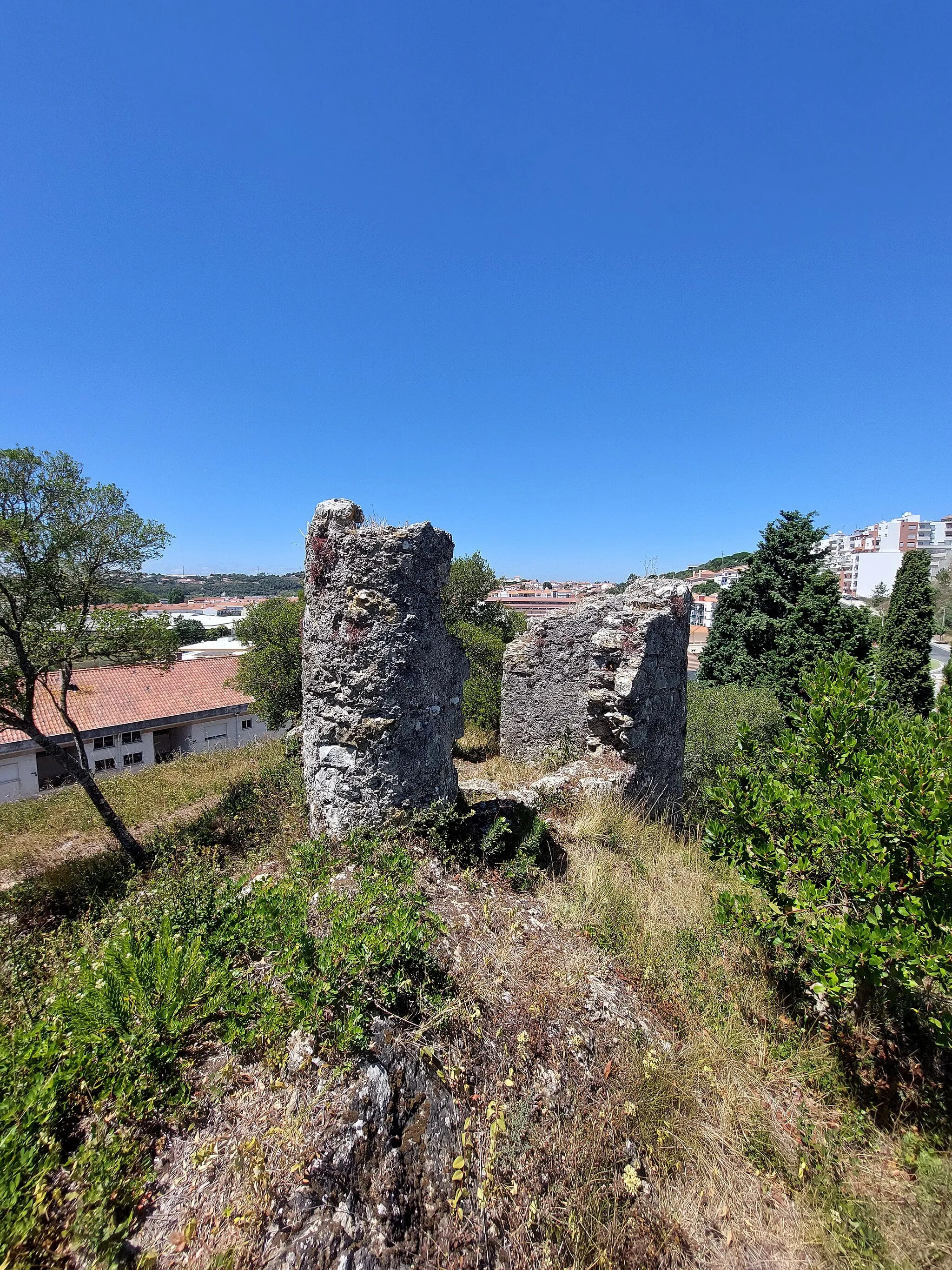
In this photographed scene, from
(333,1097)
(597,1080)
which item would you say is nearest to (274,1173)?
(333,1097)

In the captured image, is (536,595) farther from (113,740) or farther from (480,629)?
(113,740)

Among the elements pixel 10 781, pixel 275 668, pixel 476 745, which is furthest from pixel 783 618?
pixel 10 781

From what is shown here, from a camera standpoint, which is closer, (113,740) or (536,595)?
(113,740)

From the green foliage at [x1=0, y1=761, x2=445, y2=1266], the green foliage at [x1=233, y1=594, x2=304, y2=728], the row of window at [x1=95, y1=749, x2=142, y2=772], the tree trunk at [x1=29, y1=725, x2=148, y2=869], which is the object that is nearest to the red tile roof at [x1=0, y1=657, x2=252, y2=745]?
the row of window at [x1=95, y1=749, x2=142, y2=772]

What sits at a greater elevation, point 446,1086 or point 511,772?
point 446,1086

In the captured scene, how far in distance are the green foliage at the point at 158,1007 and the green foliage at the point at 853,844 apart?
7.58 ft

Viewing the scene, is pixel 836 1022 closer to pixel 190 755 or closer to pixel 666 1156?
pixel 666 1156

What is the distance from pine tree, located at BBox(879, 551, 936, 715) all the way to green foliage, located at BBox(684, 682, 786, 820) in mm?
9302

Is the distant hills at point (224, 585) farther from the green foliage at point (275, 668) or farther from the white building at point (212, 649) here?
the green foliage at point (275, 668)

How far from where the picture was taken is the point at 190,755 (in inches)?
606

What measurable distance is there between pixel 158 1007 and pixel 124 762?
20.9 m

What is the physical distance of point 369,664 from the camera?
4145mm

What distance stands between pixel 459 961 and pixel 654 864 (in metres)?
3.10

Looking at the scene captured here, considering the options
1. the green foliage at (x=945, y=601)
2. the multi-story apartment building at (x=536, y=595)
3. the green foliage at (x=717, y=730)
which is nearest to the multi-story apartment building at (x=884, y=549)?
the green foliage at (x=945, y=601)
